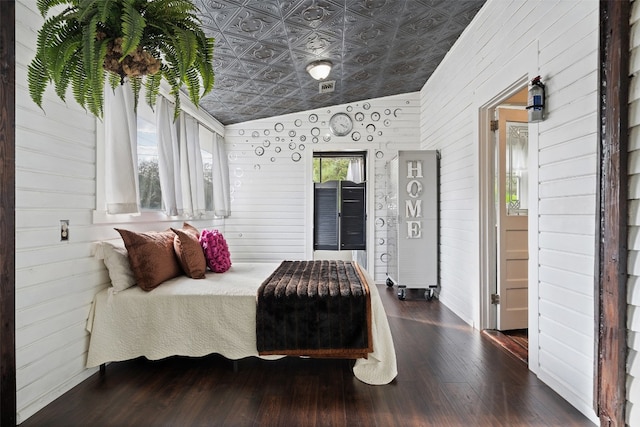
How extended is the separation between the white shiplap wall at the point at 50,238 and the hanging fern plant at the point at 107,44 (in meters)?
0.44

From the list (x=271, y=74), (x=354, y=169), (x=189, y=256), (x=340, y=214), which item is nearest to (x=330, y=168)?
(x=354, y=169)

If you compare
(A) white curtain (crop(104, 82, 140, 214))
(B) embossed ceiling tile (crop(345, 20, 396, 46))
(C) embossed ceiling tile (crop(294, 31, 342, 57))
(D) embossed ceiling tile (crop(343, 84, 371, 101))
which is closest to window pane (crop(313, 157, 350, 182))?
(D) embossed ceiling tile (crop(343, 84, 371, 101))

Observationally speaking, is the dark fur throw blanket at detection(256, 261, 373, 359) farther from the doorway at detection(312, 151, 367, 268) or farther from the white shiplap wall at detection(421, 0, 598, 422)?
the doorway at detection(312, 151, 367, 268)

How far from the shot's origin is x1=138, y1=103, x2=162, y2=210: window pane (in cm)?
323

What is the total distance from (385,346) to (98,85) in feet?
6.86

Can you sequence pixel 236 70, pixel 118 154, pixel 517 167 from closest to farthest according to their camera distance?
pixel 118 154 → pixel 517 167 → pixel 236 70

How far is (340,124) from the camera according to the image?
5254 mm

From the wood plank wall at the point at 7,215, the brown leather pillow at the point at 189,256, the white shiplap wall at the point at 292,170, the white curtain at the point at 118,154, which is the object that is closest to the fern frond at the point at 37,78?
the wood plank wall at the point at 7,215

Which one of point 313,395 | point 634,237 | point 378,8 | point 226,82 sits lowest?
point 313,395

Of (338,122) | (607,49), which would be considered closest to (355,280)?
(607,49)

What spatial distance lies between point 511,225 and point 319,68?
2387 millimetres

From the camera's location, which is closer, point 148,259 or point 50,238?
point 50,238

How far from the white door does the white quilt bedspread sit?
149cm

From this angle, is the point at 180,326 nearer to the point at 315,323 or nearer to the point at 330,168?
the point at 315,323
